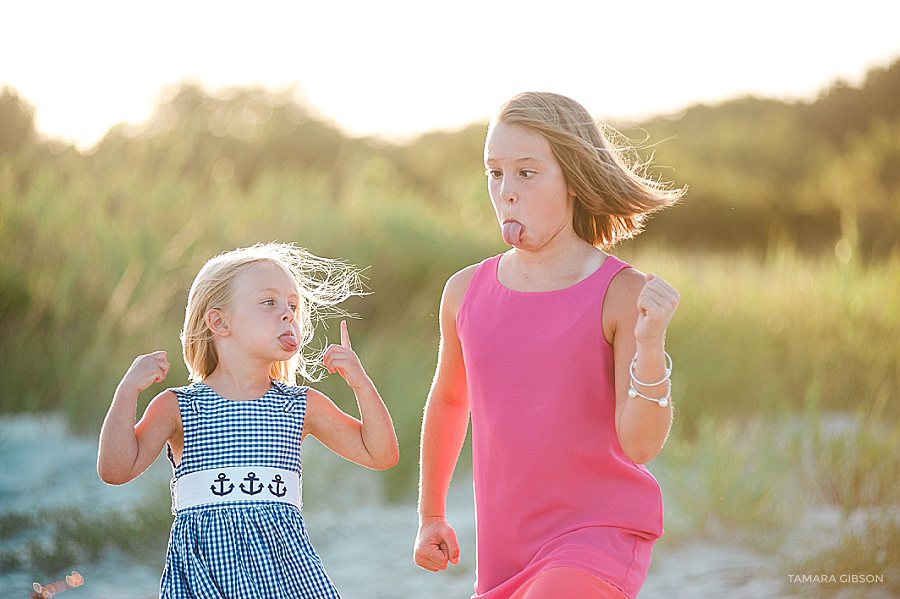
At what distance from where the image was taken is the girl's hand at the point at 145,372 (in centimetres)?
240

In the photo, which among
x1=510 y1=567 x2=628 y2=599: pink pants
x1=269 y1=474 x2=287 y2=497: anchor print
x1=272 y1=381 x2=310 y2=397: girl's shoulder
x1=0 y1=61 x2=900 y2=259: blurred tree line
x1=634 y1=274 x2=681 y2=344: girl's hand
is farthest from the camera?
x1=0 y1=61 x2=900 y2=259: blurred tree line

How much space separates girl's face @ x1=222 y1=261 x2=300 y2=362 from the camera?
8.35 feet

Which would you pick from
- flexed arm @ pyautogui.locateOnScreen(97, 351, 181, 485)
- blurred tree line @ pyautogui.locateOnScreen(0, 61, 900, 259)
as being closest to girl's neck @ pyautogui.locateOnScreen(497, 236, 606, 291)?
flexed arm @ pyautogui.locateOnScreen(97, 351, 181, 485)

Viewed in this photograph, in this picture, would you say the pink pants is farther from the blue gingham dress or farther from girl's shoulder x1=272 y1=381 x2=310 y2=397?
girl's shoulder x1=272 y1=381 x2=310 y2=397

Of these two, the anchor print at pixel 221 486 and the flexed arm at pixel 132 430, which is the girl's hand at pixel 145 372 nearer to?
the flexed arm at pixel 132 430

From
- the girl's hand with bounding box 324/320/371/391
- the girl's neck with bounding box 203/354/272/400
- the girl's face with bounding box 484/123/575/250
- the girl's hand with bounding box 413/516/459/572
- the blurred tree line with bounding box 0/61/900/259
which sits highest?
the blurred tree line with bounding box 0/61/900/259

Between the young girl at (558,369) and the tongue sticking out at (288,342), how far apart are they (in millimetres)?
396

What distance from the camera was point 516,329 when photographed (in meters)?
2.56

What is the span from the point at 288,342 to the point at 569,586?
804 mm

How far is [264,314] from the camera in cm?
256

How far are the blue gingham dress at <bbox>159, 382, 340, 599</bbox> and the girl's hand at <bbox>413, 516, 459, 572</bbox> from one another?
1.06 feet

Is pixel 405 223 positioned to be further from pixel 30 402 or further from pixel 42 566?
pixel 42 566

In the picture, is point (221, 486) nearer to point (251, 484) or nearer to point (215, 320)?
point (251, 484)

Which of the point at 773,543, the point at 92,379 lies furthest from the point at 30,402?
the point at 773,543
